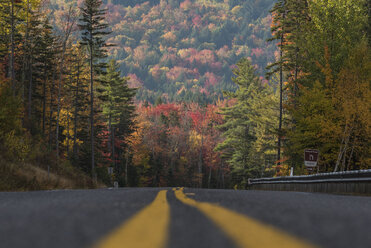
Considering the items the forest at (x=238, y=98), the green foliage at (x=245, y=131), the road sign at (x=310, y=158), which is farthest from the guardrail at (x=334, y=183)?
the green foliage at (x=245, y=131)

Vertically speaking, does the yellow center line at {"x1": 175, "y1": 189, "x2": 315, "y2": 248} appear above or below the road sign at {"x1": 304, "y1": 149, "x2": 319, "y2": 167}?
below

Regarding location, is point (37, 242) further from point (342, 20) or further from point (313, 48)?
point (342, 20)

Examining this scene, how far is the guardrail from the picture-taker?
12.4 m

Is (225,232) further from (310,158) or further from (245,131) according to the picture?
(245,131)

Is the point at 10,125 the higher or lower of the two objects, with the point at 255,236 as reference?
higher

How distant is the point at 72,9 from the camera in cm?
3966

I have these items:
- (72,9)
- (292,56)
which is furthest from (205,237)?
(72,9)

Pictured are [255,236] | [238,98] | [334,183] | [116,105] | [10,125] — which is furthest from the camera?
[116,105]

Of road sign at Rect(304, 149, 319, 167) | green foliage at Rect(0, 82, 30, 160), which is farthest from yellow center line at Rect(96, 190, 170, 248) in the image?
road sign at Rect(304, 149, 319, 167)

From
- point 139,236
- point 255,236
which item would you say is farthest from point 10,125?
point 255,236

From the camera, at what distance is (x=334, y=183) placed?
47.4ft

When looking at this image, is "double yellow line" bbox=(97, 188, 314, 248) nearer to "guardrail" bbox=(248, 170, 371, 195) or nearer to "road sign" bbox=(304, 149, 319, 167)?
"guardrail" bbox=(248, 170, 371, 195)

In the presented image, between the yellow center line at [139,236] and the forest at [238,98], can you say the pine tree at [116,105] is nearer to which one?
the forest at [238,98]

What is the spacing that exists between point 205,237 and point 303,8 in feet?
129
